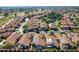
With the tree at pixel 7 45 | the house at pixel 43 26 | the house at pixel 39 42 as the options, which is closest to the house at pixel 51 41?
the house at pixel 39 42

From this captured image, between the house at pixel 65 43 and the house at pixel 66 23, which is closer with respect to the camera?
the house at pixel 65 43

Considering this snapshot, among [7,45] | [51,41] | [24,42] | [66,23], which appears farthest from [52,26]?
[7,45]

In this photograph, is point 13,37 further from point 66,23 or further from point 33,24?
point 66,23

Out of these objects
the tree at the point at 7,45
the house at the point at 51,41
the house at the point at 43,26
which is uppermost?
the house at the point at 43,26

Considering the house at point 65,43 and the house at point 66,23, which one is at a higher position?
the house at point 66,23

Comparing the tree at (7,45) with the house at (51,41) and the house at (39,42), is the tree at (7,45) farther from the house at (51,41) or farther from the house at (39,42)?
the house at (51,41)
